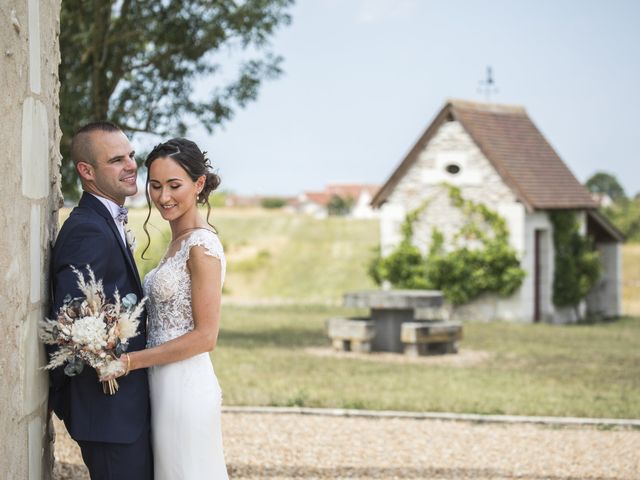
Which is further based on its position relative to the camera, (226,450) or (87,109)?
(87,109)

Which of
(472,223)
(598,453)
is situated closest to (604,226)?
(472,223)

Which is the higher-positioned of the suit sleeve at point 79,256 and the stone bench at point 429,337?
the suit sleeve at point 79,256

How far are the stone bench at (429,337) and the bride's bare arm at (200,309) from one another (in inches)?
432

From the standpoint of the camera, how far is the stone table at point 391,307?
1445 centimetres

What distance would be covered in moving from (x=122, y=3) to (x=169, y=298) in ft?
31.4

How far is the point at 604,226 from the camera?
976 inches

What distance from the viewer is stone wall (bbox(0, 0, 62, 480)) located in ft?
10.5

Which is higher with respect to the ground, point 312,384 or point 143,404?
point 143,404

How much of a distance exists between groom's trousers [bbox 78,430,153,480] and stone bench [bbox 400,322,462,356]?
11.1 m

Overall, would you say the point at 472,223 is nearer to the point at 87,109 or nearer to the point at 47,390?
the point at 87,109

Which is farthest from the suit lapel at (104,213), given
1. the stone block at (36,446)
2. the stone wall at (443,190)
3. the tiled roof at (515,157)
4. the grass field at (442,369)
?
the stone wall at (443,190)

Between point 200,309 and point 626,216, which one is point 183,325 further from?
point 626,216

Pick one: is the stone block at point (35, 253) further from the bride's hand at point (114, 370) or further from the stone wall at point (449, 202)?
the stone wall at point (449, 202)

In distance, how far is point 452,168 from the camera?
23031 mm
